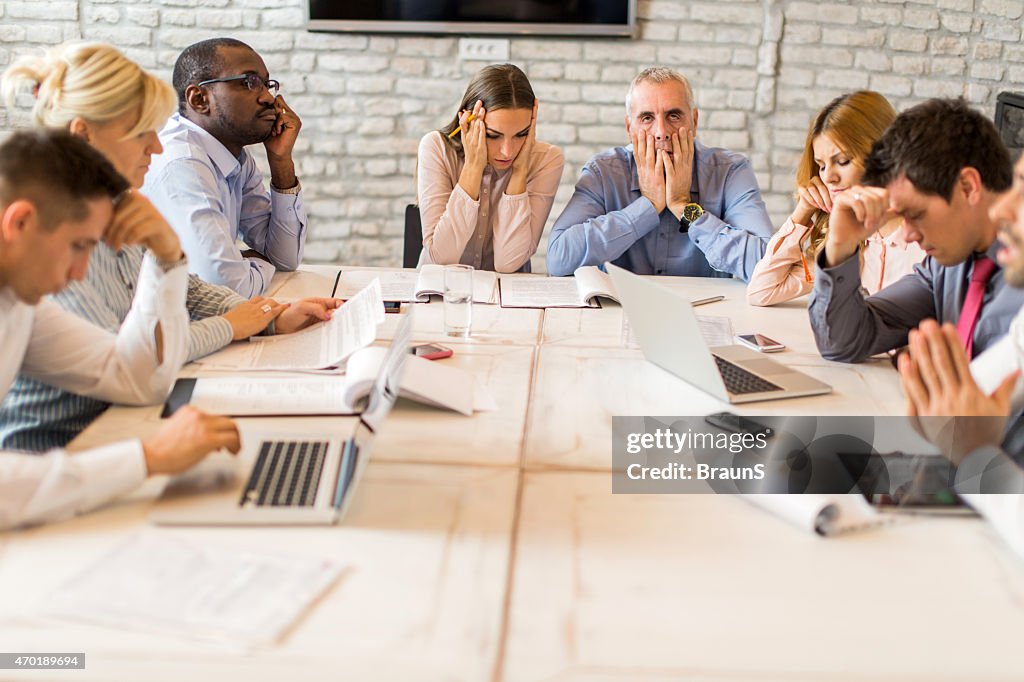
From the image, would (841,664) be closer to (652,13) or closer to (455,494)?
(455,494)

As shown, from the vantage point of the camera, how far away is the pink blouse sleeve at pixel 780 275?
2350 millimetres

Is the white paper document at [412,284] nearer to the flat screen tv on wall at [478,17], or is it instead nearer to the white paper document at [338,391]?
the white paper document at [338,391]

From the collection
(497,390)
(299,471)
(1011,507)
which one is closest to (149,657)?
(299,471)

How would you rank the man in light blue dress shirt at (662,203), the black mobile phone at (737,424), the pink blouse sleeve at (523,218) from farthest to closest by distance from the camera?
1. the pink blouse sleeve at (523,218)
2. the man in light blue dress shirt at (662,203)
3. the black mobile phone at (737,424)

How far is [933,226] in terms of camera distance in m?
1.76

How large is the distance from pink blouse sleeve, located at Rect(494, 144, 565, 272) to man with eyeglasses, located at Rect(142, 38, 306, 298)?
575mm

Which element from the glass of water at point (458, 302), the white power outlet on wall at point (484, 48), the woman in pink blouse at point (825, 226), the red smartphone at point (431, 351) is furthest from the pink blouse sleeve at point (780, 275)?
the white power outlet on wall at point (484, 48)

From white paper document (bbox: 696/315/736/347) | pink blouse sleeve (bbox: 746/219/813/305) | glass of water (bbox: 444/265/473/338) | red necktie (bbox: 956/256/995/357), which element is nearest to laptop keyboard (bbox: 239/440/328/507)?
glass of water (bbox: 444/265/473/338)

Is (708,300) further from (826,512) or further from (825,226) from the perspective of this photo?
(826,512)

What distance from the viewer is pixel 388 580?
1.08 m

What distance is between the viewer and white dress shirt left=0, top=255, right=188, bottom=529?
1173 mm

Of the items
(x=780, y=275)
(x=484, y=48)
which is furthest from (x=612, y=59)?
(x=780, y=275)

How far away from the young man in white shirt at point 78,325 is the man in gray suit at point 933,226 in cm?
118

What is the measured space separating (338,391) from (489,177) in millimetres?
1447
